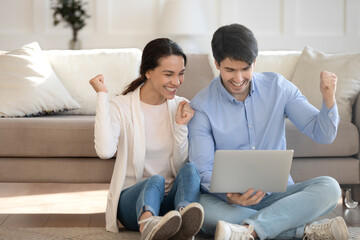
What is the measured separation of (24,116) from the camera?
124 inches

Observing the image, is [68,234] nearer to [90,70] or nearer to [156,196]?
[156,196]

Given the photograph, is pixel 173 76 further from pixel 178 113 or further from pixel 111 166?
pixel 111 166

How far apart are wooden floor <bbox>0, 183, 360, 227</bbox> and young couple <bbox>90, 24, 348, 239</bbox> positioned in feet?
1.58

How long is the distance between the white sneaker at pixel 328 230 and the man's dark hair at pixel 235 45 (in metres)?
0.70

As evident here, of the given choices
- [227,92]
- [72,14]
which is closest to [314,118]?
[227,92]

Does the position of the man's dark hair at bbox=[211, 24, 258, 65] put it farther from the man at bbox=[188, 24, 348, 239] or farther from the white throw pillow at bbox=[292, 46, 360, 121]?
the white throw pillow at bbox=[292, 46, 360, 121]

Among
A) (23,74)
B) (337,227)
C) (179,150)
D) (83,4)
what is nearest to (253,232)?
(337,227)

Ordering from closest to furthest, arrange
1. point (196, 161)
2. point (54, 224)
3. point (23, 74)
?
point (196, 161) < point (54, 224) < point (23, 74)

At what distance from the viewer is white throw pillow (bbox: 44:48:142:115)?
3.48 metres

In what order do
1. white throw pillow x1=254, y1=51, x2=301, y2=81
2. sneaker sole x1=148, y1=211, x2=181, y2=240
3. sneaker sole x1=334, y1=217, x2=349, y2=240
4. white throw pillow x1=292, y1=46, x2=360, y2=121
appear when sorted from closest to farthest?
sneaker sole x1=148, y1=211, x2=181, y2=240 < sneaker sole x1=334, y1=217, x2=349, y2=240 < white throw pillow x1=292, y1=46, x2=360, y2=121 < white throw pillow x1=254, y1=51, x2=301, y2=81

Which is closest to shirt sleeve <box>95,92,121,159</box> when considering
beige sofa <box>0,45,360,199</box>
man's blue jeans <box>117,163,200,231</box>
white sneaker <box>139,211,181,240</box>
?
man's blue jeans <box>117,163,200,231</box>

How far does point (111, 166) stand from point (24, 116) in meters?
0.69

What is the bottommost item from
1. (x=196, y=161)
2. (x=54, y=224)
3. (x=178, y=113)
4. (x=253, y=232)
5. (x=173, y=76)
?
(x=54, y=224)

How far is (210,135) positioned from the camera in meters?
2.41
